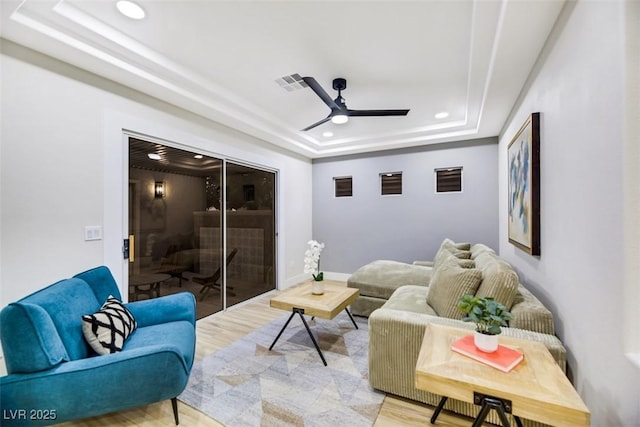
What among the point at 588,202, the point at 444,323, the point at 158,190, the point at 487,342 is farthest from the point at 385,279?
the point at 158,190

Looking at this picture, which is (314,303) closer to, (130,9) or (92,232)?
(92,232)

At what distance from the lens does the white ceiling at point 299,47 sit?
1829 millimetres

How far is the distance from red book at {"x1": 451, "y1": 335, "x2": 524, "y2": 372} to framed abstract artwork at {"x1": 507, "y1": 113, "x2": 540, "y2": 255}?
42.0 inches

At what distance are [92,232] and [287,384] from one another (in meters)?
2.13

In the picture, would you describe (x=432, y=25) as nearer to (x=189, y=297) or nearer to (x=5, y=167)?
(x=189, y=297)

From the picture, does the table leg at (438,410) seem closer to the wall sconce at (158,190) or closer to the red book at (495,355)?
the red book at (495,355)

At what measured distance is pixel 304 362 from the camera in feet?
7.88

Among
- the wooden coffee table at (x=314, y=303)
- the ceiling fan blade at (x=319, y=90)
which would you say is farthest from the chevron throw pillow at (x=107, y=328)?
the ceiling fan blade at (x=319, y=90)

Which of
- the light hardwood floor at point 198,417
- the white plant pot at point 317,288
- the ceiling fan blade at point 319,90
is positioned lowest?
the light hardwood floor at point 198,417

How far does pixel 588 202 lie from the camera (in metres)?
1.32

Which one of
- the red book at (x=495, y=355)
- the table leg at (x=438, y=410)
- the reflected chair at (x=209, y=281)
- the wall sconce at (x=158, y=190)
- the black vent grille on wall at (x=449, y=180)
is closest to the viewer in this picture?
the red book at (x=495, y=355)

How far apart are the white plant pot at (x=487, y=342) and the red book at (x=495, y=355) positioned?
2cm

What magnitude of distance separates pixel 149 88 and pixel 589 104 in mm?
3382

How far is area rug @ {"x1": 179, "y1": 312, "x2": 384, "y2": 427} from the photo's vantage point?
5.84 feet
